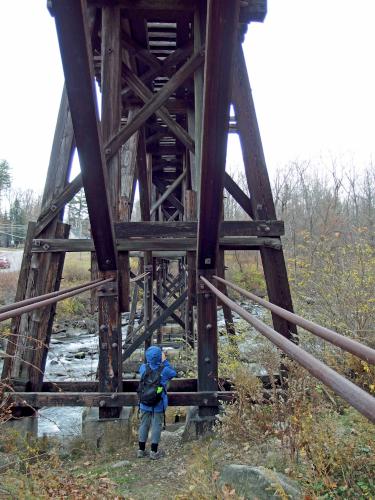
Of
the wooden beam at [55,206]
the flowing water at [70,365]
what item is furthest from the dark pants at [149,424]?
the wooden beam at [55,206]

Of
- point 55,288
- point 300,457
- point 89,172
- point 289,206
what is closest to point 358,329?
point 300,457

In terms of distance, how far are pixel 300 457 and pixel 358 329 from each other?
3.50 metres

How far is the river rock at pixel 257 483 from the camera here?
2156 mm

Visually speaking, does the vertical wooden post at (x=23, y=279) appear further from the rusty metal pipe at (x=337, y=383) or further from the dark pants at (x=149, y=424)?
the rusty metal pipe at (x=337, y=383)

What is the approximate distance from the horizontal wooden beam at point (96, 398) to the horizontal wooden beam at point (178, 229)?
4.42ft

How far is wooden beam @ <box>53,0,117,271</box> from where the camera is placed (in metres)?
2.08

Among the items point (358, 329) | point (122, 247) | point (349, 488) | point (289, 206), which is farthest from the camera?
point (289, 206)

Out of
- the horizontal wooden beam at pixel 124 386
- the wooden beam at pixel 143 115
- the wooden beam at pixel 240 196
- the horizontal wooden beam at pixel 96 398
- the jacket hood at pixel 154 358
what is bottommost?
the horizontal wooden beam at pixel 96 398

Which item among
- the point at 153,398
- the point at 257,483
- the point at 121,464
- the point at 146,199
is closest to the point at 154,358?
the point at 153,398

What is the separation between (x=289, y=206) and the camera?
108 feet

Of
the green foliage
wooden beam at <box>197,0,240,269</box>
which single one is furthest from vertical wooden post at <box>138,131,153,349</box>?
the green foliage

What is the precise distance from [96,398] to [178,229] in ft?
5.19

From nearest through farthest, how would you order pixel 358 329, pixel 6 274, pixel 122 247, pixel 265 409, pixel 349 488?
1. pixel 349 488
2. pixel 265 409
3. pixel 122 247
4. pixel 358 329
5. pixel 6 274

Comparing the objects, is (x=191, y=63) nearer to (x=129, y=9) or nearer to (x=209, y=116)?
(x=129, y=9)
